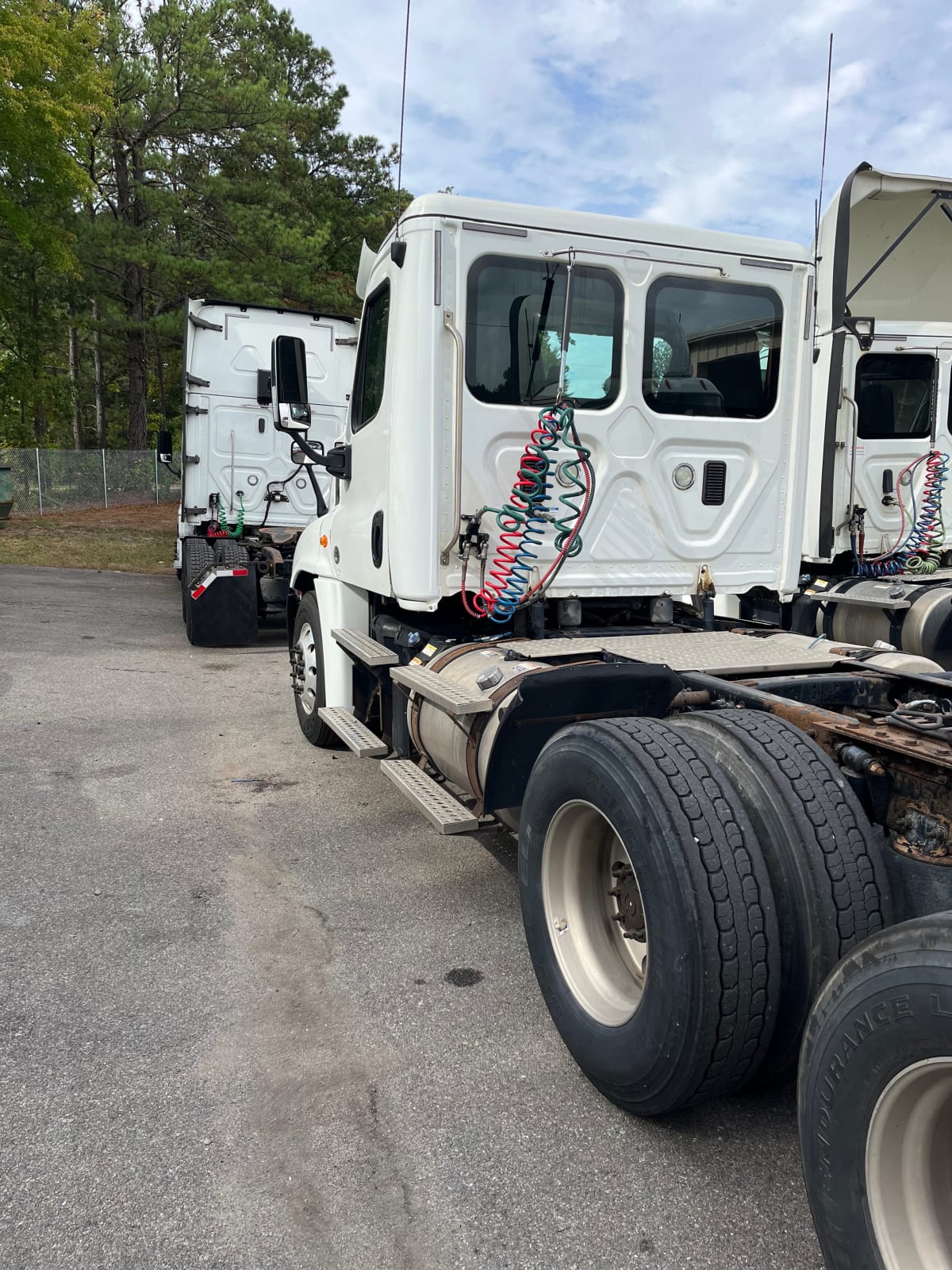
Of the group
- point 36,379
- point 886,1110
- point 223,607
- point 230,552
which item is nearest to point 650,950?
point 886,1110

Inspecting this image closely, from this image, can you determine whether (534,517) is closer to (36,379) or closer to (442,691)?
(442,691)

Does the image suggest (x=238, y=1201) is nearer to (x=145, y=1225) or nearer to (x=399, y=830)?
Result: (x=145, y=1225)

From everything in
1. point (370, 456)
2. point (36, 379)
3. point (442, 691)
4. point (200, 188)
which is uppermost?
point (200, 188)

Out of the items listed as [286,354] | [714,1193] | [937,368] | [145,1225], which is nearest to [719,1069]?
[714,1193]

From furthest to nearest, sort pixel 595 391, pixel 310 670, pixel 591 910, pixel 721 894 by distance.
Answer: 1. pixel 310 670
2. pixel 595 391
3. pixel 591 910
4. pixel 721 894

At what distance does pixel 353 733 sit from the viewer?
4977 mm

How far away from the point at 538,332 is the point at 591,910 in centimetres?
269

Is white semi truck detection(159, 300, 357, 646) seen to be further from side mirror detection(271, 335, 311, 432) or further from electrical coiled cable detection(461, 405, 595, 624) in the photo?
electrical coiled cable detection(461, 405, 595, 624)

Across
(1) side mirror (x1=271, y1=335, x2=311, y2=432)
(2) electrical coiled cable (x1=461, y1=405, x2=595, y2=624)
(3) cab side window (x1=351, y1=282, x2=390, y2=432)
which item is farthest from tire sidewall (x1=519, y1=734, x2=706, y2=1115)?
(1) side mirror (x1=271, y1=335, x2=311, y2=432)

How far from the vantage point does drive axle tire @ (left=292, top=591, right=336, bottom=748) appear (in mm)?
5961

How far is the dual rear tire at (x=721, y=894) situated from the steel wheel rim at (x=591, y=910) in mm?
71

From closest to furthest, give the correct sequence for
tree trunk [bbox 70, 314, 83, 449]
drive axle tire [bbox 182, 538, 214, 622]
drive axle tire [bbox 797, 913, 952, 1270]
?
drive axle tire [bbox 797, 913, 952, 1270]
drive axle tire [bbox 182, 538, 214, 622]
tree trunk [bbox 70, 314, 83, 449]

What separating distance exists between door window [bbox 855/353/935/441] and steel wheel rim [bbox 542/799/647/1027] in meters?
5.88

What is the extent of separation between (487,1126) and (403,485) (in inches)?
106
